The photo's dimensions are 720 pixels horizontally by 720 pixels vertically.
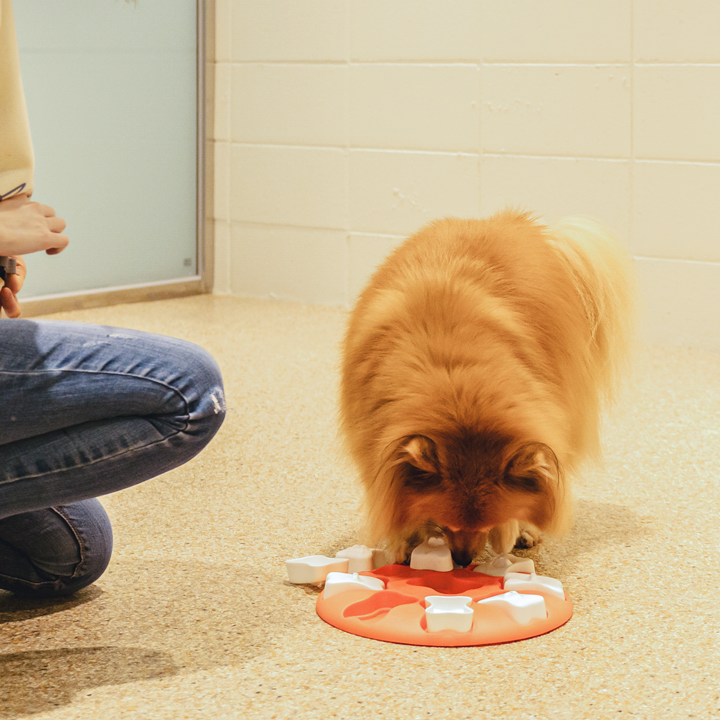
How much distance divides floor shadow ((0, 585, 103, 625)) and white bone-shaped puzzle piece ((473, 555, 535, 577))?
793mm

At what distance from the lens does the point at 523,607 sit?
1840mm

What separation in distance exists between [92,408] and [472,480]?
0.73 m

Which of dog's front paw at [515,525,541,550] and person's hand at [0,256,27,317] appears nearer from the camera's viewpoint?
person's hand at [0,256,27,317]

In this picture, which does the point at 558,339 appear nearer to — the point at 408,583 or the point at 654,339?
the point at 408,583

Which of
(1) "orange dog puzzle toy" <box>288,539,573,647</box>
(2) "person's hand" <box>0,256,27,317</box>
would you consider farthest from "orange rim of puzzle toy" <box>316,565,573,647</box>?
(2) "person's hand" <box>0,256,27,317</box>

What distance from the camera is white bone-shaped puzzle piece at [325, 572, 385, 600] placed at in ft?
6.48

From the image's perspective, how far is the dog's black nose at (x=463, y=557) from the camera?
1.97 meters

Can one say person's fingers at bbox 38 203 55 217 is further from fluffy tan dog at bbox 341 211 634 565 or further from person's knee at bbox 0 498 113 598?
fluffy tan dog at bbox 341 211 634 565

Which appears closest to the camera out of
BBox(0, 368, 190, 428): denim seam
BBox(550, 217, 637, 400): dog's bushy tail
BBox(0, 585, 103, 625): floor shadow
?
BBox(0, 368, 190, 428): denim seam

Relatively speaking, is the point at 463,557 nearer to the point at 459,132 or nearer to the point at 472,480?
the point at 472,480

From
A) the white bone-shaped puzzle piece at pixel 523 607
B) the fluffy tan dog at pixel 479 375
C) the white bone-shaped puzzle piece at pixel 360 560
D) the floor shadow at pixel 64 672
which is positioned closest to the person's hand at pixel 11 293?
the floor shadow at pixel 64 672

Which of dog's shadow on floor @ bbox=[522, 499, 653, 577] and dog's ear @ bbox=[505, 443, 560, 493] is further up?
dog's ear @ bbox=[505, 443, 560, 493]

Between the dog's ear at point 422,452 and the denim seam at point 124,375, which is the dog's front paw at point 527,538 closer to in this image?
the dog's ear at point 422,452

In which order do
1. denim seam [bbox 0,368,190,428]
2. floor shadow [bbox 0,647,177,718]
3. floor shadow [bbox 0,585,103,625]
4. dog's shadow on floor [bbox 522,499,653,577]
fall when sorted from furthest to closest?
1. dog's shadow on floor [bbox 522,499,653,577]
2. floor shadow [bbox 0,585,103,625]
3. floor shadow [bbox 0,647,177,718]
4. denim seam [bbox 0,368,190,428]
